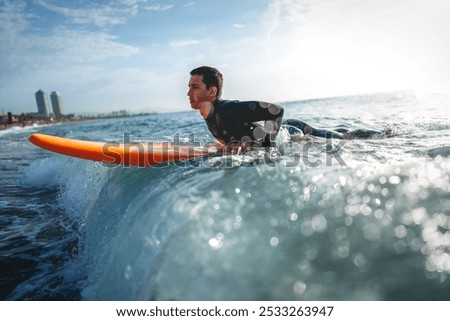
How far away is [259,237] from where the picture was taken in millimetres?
1994

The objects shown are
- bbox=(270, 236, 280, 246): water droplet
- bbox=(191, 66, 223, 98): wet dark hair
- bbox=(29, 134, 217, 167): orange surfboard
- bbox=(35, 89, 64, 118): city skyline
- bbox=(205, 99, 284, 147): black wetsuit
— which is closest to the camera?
bbox=(270, 236, 280, 246): water droplet

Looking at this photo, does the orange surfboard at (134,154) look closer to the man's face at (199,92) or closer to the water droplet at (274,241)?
the man's face at (199,92)

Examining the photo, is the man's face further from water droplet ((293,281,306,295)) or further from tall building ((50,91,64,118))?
tall building ((50,91,64,118))

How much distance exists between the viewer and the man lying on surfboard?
3.65m

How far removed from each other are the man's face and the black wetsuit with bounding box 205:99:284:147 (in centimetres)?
12

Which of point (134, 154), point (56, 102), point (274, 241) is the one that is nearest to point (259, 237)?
point (274, 241)

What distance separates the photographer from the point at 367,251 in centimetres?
194

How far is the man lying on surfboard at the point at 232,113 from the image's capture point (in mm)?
3646

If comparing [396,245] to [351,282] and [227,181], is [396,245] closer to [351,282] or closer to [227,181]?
[351,282]

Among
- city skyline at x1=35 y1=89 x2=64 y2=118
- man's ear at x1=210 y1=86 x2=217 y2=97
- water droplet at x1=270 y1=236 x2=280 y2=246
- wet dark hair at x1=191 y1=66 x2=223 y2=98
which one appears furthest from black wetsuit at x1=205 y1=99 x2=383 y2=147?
city skyline at x1=35 y1=89 x2=64 y2=118

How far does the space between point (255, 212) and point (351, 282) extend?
747 mm

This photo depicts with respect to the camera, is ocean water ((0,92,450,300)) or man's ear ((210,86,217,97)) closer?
ocean water ((0,92,450,300))

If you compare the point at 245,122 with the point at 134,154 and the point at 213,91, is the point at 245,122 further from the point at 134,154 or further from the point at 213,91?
the point at 134,154
